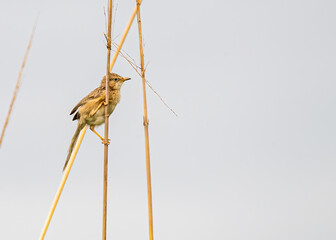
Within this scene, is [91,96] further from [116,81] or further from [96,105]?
[116,81]

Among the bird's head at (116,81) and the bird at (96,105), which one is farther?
the bird's head at (116,81)

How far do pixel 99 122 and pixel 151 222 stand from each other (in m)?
2.39

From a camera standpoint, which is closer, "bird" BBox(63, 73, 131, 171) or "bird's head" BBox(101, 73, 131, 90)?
"bird" BBox(63, 73, 131, 171)

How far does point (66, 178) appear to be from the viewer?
3.08 metres

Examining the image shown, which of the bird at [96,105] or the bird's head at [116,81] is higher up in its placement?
the bird's head at [116,81]

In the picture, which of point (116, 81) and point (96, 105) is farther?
point (116, 81)

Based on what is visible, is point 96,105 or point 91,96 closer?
point 96,105

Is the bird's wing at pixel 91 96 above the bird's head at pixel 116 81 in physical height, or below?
below

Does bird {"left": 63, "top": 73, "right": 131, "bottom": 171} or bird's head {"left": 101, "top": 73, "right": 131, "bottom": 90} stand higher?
bird's head {"left": 101, "top": 73, "right": 131, "bottom": 90}

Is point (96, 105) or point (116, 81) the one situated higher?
point (116, 81)

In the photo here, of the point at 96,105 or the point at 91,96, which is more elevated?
the point at 91,96

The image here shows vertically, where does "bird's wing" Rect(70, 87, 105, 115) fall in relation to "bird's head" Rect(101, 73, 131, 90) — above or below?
below

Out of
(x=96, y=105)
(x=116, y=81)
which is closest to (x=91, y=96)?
(x=96, y=105)

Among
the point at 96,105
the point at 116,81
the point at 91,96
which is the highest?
the point at 116,81
